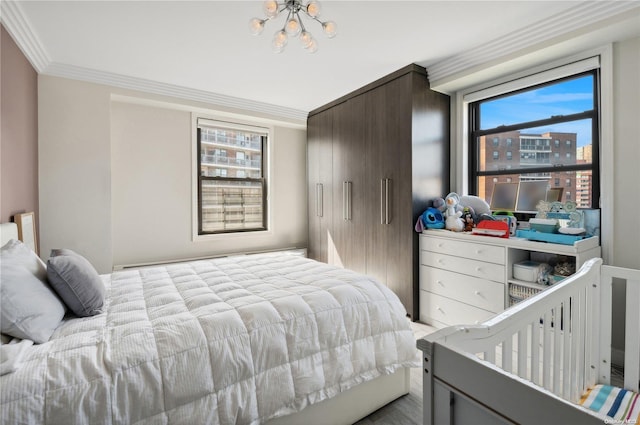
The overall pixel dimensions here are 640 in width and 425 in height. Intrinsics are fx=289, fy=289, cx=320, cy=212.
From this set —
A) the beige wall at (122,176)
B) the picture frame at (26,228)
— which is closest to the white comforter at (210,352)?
the picture frame at (26,228)

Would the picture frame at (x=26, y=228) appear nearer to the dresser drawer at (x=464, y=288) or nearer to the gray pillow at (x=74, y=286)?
the gray pillow at (x=74, y=286)

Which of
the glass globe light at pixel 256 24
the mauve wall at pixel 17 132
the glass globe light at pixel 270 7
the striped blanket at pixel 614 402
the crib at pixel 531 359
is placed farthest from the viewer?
the mauve wall at pixel 17 132

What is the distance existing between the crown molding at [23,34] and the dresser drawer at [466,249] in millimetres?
3591

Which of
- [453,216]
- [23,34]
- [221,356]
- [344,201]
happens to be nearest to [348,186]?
[344,201]

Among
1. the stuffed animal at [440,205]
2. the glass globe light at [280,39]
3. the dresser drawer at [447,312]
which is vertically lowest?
the dresser drawer at [447,312]

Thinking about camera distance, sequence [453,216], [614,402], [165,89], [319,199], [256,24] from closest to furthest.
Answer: [614,402], [256,24], [453,216], [165,89], [319,199]

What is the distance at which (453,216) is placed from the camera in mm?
2727

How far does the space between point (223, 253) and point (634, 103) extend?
4.16m

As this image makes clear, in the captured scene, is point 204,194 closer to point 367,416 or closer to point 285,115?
point 285,115

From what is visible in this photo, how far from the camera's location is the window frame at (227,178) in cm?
368

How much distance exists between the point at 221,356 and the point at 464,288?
7.01ft

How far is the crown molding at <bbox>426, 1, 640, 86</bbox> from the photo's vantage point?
188 cm

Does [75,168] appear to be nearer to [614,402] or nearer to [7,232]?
[7,232]

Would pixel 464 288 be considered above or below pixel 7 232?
below
